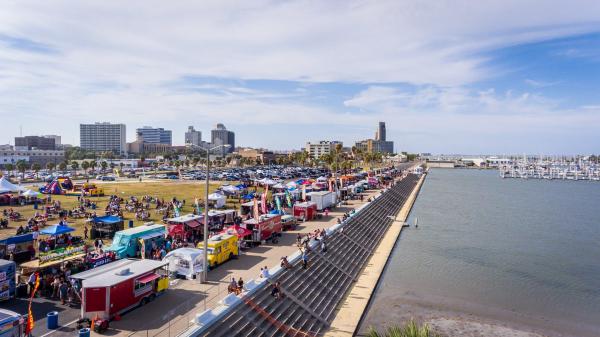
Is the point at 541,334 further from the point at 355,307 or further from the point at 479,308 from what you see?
the point at 355,307

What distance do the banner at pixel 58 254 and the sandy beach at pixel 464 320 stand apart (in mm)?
15553

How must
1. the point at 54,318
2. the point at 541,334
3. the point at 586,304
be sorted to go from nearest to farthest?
the point at 54,318 → the point at 541,334 → the point at 586,304

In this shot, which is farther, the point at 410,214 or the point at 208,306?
the point at 410,214

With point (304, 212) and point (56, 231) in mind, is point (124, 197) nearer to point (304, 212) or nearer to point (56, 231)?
point (304, 212)

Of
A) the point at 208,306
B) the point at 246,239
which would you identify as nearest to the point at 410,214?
the point at 246,239

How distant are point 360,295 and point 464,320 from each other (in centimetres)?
608

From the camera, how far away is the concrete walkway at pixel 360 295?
66.5 ft

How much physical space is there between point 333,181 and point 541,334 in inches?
1363

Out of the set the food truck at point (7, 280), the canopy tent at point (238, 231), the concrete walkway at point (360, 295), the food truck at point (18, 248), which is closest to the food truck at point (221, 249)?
the canopy tent at point (238, 231)

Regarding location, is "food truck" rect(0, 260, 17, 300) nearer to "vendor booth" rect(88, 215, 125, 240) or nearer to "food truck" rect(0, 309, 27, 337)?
"food truck" rect(0, 309, 27, 337)

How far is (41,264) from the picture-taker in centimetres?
1923

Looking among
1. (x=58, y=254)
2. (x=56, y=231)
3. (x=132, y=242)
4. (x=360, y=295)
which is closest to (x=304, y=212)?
(x=360, y=295)

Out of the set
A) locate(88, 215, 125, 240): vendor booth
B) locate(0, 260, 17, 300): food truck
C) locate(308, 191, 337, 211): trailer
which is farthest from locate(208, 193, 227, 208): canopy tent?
locate(0, 260, 17, 300): food truck

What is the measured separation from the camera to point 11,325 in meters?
13.1
